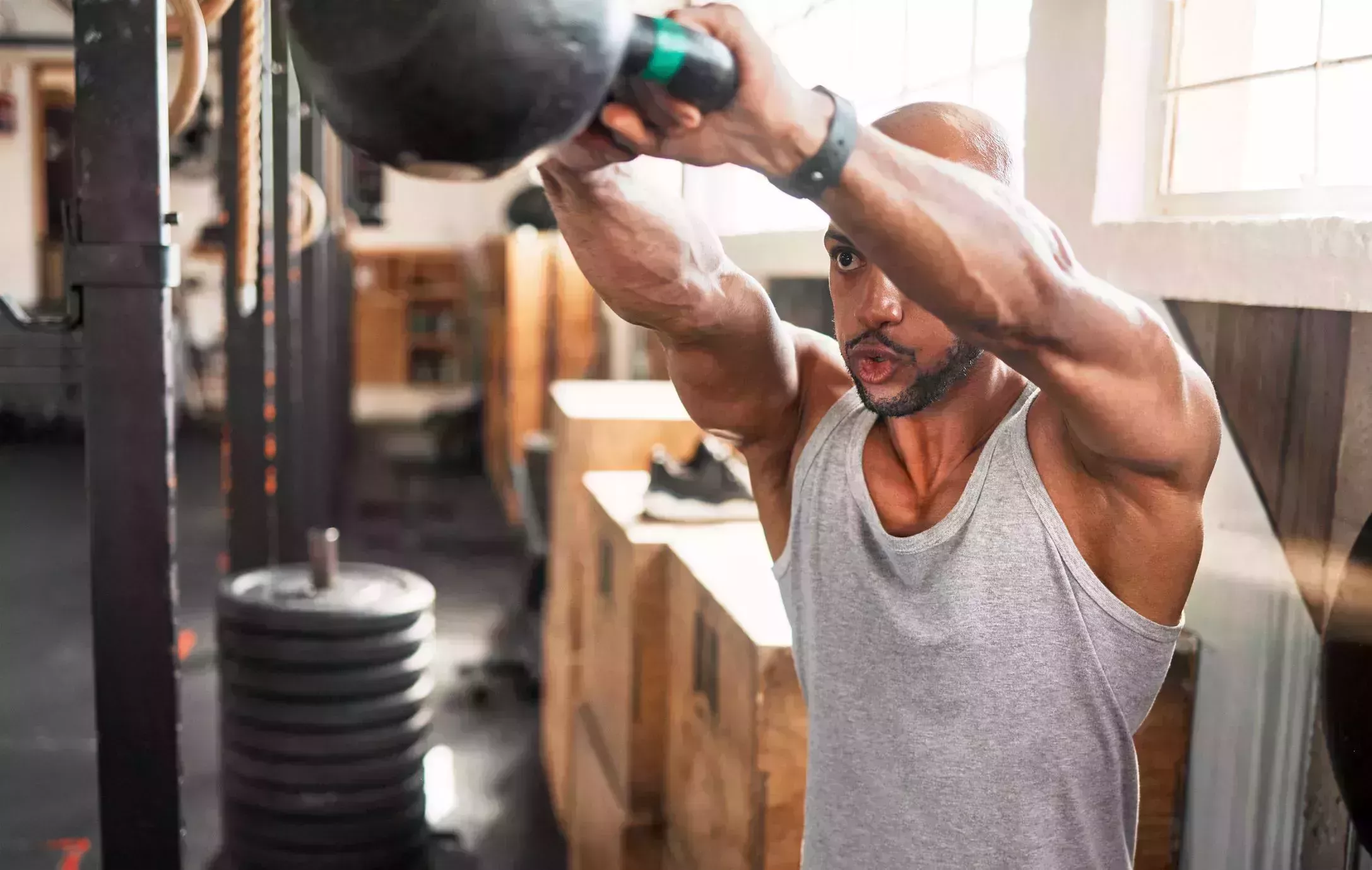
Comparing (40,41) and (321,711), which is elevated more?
(40,41)

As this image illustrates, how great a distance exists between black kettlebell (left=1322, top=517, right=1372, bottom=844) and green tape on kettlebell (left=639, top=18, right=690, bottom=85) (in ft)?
2.86

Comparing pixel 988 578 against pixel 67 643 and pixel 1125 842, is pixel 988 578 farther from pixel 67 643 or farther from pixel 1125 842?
pixel 67 643

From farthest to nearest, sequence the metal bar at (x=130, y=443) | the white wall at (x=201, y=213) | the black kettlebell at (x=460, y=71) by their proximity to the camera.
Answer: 1. the white wall at (x=201, y=213)
2. the metal bar at (x=130, y=443)
3. the black kettlebell at (x=460, y=71)

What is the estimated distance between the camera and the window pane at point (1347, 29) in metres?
1.32

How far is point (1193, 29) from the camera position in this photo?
5.28 feet

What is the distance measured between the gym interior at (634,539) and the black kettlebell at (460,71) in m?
0.01

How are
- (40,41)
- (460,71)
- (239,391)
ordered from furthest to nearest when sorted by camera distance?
(40,41), (239,391), (460,71)

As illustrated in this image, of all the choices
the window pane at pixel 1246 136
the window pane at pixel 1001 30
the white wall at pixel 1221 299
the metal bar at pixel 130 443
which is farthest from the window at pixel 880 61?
the metal bar at pixel 130 443

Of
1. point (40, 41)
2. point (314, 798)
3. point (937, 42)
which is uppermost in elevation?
point (40, 41)

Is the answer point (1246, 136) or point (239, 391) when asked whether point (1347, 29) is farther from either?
point (239, 391)

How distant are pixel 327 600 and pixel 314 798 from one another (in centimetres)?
38

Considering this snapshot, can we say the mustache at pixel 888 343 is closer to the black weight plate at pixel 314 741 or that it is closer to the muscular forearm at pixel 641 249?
the muscular forearm at pixel 641 249

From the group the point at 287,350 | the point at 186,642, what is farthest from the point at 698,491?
the point at 186,642

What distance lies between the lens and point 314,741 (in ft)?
7.59
